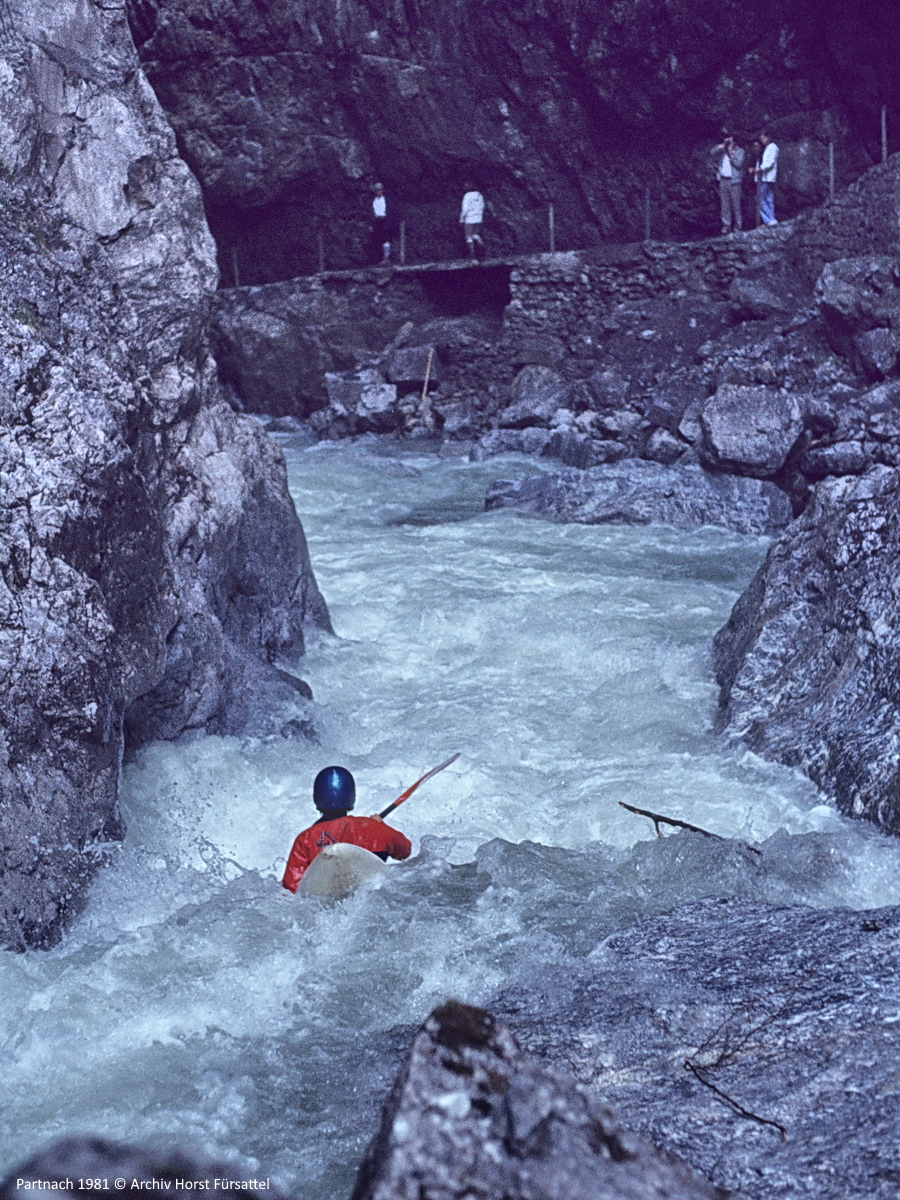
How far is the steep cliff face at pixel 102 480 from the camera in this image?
4.29 metres

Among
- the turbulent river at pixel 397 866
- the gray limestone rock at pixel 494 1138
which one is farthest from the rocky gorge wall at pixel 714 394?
the gray limestone rock at pixel 494 1138

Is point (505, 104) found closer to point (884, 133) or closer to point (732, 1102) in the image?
point (884, 133)

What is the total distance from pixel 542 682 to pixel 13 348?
12.9 feet

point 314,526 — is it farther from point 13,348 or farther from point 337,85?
point 337,85

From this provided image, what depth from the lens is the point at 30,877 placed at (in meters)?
4.01

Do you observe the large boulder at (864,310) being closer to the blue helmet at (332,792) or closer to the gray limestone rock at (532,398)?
the gray limestone rock at (532,398)

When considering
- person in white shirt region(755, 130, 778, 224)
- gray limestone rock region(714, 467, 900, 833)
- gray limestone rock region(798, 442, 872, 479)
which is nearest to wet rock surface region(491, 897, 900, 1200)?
gray limestone rock region(714, 467, 900, 833)

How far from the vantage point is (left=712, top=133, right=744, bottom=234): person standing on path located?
1875cm

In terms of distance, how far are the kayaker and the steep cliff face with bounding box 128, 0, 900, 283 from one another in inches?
693

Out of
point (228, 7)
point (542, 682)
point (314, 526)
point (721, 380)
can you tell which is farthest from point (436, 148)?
point (542, 682)

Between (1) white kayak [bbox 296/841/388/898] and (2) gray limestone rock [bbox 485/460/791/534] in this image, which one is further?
(2) gray limestone rock [bbox 485/460/791/534]

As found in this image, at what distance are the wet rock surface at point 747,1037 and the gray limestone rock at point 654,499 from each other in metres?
8.93

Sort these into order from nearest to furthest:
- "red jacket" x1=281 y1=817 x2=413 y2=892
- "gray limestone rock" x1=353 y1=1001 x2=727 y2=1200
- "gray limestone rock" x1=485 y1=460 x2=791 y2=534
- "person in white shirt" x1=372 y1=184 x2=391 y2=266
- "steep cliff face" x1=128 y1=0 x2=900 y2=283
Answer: "gray limestone rock" x1=353 y1=1001 x2=727 y2=1200 < "red jacket" x1=281 y1=817 x2=413 y2=892 < "gray limestone rock" x1=485 y1=460 x2=791 y2=534 < "steep cliff face" x1=128 y1=0 x2=900 y2=283 < "person in white shirt" x1=372 y1=184 x2=391 y2=266

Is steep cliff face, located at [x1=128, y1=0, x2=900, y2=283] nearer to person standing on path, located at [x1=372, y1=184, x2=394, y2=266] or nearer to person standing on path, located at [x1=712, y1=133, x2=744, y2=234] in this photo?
person standing on path, located at [x1=372, y1=184, x2=394, y2=266]
